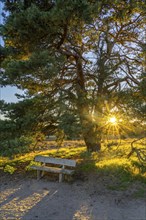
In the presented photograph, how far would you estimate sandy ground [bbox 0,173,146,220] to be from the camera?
13.7 ft

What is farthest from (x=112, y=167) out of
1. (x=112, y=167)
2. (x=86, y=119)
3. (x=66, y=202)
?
(x=66, y=202)

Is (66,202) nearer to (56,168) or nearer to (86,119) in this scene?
(56,168)

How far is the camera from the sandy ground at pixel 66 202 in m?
4.16

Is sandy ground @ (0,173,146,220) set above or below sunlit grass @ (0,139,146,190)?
below

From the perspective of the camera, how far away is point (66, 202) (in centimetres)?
486

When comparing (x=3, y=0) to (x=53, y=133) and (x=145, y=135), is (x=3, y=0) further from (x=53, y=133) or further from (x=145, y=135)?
(x=145, y=135)

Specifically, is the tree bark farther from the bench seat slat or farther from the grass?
the bench seat slat

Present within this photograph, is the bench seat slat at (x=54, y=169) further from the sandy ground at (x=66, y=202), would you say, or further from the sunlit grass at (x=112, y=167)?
the sunlit grass at (x=112, y=167)

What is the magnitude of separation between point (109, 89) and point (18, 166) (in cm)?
449

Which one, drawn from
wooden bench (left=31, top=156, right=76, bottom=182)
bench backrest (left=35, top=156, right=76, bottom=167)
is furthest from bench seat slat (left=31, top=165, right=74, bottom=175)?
bench backrest (left=35, top=156, right=76, bottom=167)

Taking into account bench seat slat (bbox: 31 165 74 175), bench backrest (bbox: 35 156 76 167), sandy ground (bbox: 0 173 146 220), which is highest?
bench backrest (bbox: 35 156 76 167)

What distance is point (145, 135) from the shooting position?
257 inches

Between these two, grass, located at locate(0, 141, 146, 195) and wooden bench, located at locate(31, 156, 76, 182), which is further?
wooden bench, located at locate(31, 156, 76, 182)

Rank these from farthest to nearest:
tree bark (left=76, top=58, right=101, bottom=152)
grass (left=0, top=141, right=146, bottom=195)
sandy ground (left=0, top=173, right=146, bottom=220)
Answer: tree bark (left=76, top=58, right=101, bottom=152)
grass (left=0, top=141, right=146, bottom=195)
sandy ground (left=0, top=173, right=146, bottom=220)
